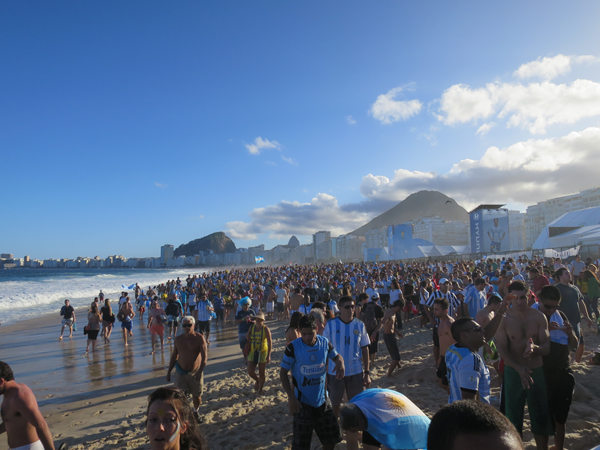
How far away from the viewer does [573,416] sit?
4223mm

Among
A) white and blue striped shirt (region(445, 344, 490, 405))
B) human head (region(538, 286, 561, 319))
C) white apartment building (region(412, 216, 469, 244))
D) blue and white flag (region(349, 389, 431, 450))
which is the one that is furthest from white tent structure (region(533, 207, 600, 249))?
white apartment building (region(412, 216, 469, 244))

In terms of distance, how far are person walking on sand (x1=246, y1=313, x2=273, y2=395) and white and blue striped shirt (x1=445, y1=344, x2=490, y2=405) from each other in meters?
3.84

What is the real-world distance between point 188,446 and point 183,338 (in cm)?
346

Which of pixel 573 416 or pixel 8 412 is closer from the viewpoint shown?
pixel 8 412

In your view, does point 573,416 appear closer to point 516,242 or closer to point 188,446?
point 188,446

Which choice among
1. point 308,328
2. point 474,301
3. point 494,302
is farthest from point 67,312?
point 494,302

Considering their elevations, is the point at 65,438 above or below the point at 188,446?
below

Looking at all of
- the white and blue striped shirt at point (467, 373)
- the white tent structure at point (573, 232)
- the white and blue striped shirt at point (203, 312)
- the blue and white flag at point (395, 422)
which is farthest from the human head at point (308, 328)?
the white tent structure at point (573, 232)

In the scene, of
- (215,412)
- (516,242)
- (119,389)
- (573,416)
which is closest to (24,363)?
(119,389)

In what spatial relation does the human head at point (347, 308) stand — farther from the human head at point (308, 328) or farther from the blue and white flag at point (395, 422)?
the blue and white flag at point (395, 422)

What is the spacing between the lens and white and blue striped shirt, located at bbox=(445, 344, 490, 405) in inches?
99.7

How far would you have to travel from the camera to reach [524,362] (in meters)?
3.05

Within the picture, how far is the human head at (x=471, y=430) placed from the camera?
3.05 ft

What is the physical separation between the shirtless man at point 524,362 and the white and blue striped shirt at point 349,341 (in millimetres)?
1450
